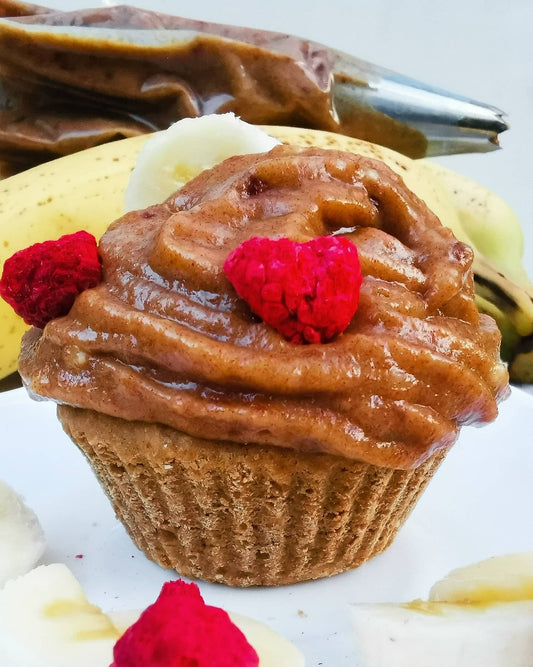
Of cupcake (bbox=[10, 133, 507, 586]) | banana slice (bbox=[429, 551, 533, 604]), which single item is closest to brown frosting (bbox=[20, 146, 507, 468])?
cupcake (bbox=[10, 133, 507, 586])

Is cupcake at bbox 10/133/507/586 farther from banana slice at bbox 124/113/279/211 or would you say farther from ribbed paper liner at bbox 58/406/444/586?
banana slice at bbox 124/113/279/211

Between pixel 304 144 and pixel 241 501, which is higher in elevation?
pixel 304 144

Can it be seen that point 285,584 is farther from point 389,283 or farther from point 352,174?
point 352,174

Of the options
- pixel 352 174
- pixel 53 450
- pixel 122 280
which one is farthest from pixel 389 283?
pixel 53 450

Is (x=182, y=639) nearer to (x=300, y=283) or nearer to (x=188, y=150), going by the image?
(x=300, y=283)

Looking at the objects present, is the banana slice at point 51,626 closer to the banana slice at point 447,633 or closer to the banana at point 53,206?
the banana slice at point 447,633

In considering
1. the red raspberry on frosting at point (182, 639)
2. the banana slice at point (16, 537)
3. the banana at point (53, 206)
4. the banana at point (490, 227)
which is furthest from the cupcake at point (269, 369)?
the banana at point (490, 227)

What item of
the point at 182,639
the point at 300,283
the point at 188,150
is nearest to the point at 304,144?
the point at 188,150
